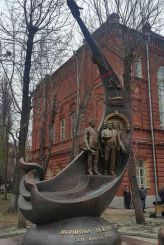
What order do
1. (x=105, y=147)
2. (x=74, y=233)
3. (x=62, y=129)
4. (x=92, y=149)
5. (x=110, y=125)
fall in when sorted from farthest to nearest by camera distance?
(x=62, y=129) → (x=110, y=125) → (x=105, y=147) → (x=92, y=149) → (x=74, y=233)

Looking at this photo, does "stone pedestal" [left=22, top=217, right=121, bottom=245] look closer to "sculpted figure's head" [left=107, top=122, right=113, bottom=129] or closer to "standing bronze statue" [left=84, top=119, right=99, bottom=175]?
"standing bronze statue" [left=84, top=119, right=99, bottom=175]

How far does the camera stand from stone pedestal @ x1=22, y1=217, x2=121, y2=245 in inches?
250

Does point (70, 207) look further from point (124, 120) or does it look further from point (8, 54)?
point (8, 54)

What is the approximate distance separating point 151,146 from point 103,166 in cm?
1495

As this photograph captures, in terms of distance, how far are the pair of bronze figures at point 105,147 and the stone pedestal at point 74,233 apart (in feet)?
4.26

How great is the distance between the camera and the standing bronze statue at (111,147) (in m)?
7.83

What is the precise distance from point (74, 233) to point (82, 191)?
1042mm

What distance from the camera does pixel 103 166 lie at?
800cm

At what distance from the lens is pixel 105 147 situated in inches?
310

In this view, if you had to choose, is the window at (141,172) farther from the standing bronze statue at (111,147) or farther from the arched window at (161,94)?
the standing bronze statue at (111,147)

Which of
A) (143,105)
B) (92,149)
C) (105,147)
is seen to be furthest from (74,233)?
(143,105)

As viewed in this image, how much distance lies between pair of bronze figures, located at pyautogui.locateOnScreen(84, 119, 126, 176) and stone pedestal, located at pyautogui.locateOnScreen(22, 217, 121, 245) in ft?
4.26

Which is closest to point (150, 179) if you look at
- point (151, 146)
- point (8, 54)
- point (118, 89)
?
point (151, 146)

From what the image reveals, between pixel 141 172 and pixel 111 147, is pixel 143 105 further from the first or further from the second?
pixel 111 147
